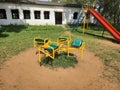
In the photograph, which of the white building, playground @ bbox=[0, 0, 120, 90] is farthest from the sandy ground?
the white building

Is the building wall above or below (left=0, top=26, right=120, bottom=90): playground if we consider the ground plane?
above

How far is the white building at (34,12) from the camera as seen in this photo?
22.8 meters

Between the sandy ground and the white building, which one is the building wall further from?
the sandy ground

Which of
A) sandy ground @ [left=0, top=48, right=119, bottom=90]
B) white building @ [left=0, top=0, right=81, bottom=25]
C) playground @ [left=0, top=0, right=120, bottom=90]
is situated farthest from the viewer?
white building @ [left=0, top=0, right=81, bottom=25]

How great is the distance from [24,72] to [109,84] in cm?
398

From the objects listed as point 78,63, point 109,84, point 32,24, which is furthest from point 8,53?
point 32,24

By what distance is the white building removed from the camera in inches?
897

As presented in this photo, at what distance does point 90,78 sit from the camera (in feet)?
24.5

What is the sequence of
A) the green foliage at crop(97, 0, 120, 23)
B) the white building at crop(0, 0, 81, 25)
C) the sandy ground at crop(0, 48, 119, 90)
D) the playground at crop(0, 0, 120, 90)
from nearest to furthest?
the sandy ground at crop(0, 48, 119, 90) → the playground at crop(0, 0, 120, 90) → the white building at crop(0, 0, 81, 25) → the green foliage at crop(97, 0, 120, 23)

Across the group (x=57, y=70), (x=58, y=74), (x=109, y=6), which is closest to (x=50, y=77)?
(x=58, y=74)

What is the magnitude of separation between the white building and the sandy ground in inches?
599

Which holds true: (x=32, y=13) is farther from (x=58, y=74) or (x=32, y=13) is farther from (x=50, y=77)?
(x=50, y=77)

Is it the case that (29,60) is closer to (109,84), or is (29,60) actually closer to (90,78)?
(90,78)

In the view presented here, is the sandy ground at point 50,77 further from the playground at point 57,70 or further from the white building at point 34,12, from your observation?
the white building at point 34,12
